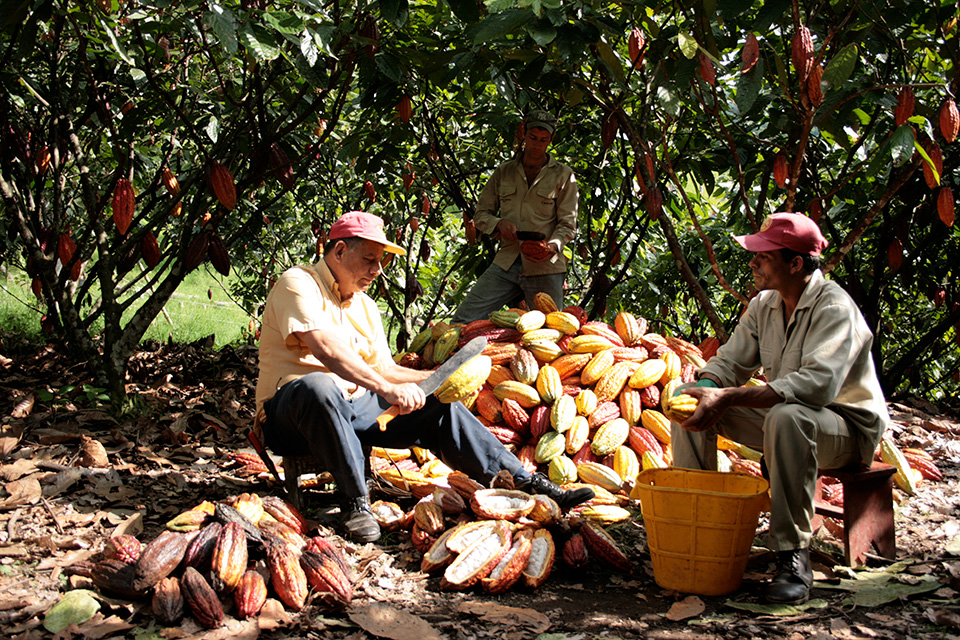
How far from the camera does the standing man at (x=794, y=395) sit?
2.31 m

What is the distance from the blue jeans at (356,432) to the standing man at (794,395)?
755 mm

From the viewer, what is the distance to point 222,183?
3.57 meters

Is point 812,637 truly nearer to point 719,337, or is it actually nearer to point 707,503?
point 707,503

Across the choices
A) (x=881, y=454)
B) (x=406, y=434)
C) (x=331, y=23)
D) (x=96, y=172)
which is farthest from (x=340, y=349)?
(x=96, y=172)

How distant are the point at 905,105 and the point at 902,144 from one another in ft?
0.91

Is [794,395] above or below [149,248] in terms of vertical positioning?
below

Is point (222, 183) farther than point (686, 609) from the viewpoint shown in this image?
Yes

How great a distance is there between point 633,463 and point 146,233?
2.72 meters

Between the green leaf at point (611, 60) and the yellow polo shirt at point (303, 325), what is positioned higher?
the green leaf at point (611, 60)

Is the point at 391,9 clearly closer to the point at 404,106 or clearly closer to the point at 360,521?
the point at 404,106

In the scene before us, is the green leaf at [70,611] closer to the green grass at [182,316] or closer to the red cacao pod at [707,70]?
the red cacao pod at [707,70]

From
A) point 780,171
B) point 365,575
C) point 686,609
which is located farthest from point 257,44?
point 780,171

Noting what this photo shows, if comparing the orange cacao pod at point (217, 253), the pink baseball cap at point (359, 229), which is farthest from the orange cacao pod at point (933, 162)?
the orange cacao pod at point (217, 253)

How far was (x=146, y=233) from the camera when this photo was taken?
13.2 ft
